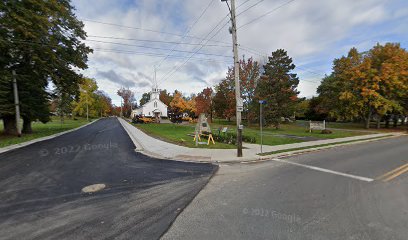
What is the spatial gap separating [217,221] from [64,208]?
346cm

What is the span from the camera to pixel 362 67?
2489cm

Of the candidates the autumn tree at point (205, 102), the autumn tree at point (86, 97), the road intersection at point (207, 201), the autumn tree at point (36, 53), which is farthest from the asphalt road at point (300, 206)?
the autumn tree at point (86, 97)

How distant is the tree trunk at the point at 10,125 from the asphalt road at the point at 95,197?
14547 mm

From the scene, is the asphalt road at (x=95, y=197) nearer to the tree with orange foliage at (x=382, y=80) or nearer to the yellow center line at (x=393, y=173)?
the yellow center line at (x=393, y=173)

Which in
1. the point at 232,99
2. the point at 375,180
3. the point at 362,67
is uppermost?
the point at 362,67

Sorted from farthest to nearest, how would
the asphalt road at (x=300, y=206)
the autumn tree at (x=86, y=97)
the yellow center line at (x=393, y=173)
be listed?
the autumn tree at (x=86, y=97) → the yellow center line at (x=393, y=173) → the asphalt road at (x=300, y=206)

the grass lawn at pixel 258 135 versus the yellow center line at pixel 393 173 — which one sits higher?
the grass lawn at pixel 258 135

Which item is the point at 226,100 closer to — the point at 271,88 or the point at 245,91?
the point at 245,91

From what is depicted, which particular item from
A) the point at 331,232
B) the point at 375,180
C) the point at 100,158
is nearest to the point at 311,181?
the point at 375,180

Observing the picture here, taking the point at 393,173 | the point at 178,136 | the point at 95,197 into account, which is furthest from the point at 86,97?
the point at 393,173

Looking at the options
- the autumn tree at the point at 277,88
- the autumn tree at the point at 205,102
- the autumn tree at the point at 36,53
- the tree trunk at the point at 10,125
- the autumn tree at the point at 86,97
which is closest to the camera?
the autumn tree at the point at 36,53

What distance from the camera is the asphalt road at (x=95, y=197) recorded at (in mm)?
3590

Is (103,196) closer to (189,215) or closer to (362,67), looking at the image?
(189,215)

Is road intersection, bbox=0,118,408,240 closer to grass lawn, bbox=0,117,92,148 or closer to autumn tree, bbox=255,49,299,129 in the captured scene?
grass lawn, bbox=0,117,92,148
